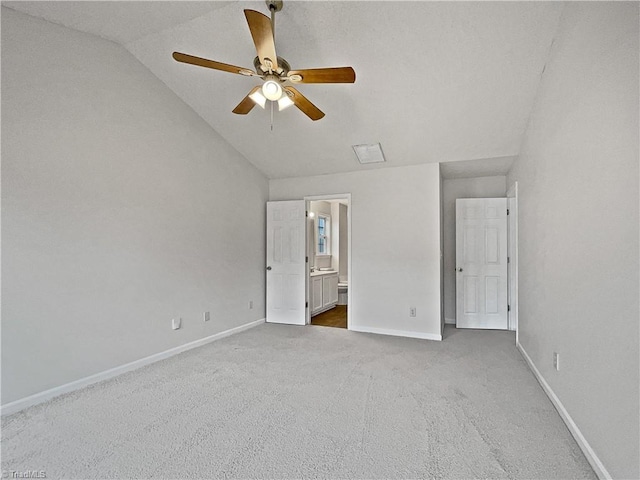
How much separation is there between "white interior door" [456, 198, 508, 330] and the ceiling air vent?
1.51m

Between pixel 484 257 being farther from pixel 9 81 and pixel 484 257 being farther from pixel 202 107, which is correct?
pixel 9 81

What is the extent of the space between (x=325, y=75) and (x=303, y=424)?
2.36 m

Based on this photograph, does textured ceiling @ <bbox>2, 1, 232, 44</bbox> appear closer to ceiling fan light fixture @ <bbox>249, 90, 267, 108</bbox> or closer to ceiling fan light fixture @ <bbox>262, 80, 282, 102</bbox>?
ceiling fan light fixture @ <bbox>249, 90, 267, 108</bbox>

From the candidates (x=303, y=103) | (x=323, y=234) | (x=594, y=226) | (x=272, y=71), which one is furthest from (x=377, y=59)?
(x=323, y=234)

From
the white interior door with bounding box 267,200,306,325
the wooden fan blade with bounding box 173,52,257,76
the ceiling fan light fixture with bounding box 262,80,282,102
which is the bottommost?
the white interior door with bounding box 267,200,306,325

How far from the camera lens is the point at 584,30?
1.92 meters

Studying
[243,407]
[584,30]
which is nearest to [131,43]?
[243,407]

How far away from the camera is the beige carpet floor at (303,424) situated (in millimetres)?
1705

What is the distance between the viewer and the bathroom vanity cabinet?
18.5 feet

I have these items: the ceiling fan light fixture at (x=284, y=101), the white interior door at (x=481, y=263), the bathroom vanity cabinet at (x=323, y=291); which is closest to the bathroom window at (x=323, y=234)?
the bathroom vanity cabinet at (x=323, y=291)

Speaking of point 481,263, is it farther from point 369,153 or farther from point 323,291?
point 323,291

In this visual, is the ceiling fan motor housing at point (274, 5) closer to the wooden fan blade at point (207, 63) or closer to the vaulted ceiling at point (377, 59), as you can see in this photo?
the vaulted ceiling at point (377, 59)

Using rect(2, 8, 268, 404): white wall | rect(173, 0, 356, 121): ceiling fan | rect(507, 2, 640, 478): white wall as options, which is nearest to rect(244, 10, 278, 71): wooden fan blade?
rect(173, 0, 356, 121): ceiling fan

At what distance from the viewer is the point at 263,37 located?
197 cm
